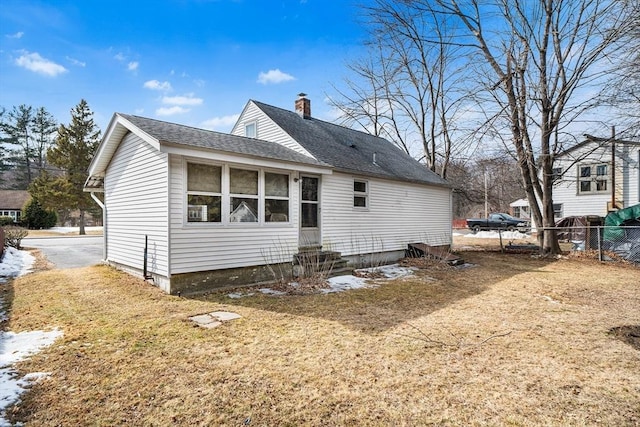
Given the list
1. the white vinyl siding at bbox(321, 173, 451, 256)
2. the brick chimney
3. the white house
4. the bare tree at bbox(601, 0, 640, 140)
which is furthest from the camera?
the white house

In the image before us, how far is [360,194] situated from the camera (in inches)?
411

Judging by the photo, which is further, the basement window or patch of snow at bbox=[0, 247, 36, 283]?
the basement window

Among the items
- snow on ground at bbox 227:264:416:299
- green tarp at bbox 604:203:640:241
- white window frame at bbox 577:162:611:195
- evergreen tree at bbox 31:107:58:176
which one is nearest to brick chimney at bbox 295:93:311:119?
snow on ground at bbox 227:264:416:299

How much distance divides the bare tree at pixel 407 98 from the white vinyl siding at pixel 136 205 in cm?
1467

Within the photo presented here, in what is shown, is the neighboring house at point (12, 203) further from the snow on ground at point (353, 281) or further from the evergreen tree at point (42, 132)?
the snow on ground at point (353, 281)

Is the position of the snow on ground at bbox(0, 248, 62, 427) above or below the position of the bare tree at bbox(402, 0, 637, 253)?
below

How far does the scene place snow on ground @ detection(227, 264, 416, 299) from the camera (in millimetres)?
6844

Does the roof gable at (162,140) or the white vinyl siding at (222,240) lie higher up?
the roof gable at (162,140)

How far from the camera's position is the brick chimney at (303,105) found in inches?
530

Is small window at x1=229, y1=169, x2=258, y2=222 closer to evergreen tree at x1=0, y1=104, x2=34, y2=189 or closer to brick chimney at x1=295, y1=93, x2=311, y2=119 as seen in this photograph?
brick chimney at x1=295, y1=93, x2=311, y2=119

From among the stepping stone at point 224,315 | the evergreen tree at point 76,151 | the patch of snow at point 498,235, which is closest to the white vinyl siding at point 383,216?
the stepping stone at point 224,315

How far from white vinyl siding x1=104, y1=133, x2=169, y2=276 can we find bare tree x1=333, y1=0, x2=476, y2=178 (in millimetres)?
14675

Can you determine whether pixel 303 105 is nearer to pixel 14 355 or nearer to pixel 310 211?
pixel 310 211

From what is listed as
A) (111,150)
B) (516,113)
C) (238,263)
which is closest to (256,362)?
(238,263)
